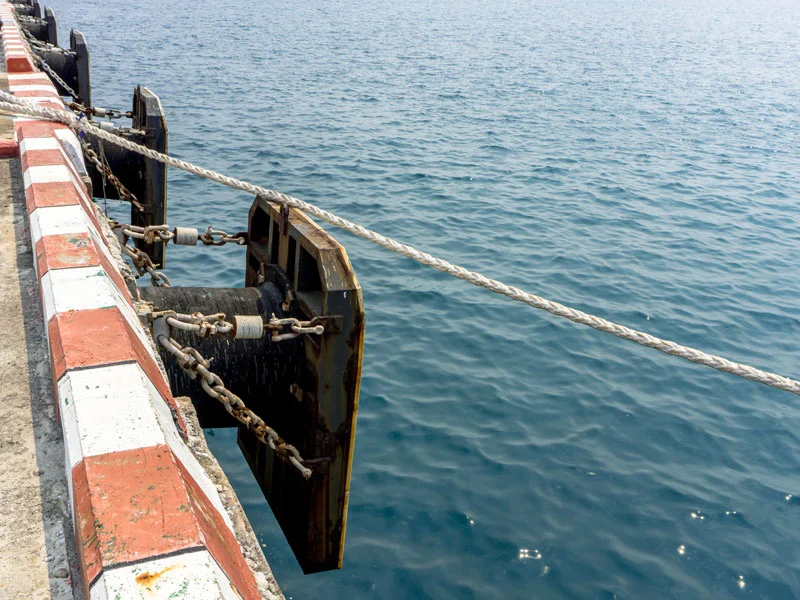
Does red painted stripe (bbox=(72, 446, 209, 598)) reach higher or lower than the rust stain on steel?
higher

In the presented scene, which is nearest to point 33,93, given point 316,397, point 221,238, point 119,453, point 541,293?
point 221,238

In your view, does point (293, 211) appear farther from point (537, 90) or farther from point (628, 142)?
point (537, 90)

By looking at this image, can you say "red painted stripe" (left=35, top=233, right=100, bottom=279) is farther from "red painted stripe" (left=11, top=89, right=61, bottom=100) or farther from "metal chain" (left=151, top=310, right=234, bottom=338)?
"red painted stripe" (left=11, top=89, right=61, bottom=100)

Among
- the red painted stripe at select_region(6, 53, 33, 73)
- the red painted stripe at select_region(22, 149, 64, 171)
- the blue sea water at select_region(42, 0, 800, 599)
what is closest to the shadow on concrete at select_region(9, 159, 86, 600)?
the red painted stripe at select_region(22, 149, 64, 171)

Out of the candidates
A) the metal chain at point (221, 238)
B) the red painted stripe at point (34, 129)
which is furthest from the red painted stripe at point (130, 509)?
the red painted stripe at point (34, 129)

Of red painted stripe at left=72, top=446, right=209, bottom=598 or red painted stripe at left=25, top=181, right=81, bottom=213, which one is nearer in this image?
red painted stripe at left=72, top=446, right=209, bottom=598

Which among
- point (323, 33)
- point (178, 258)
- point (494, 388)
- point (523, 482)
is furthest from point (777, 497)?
point (323, 33)

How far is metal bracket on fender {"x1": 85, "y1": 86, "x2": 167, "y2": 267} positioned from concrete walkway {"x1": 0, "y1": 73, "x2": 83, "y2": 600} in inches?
247

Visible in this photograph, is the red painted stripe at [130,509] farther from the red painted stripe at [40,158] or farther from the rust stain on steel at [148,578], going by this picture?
the red painted stripe at [40,158]

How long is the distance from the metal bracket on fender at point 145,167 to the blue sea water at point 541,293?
3.30 ft

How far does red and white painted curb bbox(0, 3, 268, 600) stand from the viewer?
2096 mm

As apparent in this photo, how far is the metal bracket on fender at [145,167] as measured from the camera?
10086mm

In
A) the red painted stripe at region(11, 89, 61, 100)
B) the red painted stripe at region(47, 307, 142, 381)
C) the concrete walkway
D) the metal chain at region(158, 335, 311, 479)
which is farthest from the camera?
the red painted stripe at region(11, 89, 61, 100)

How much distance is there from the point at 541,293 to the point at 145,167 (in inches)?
228
